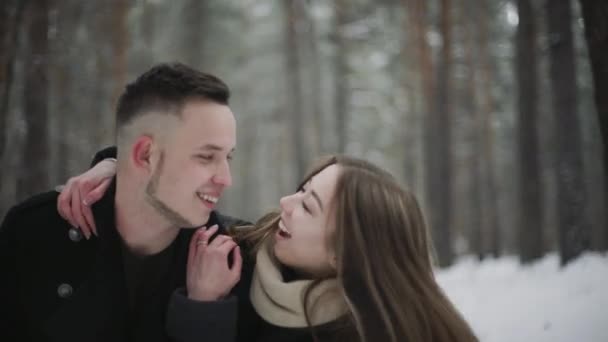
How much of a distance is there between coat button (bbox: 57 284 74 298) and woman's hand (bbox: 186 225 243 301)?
0.58m

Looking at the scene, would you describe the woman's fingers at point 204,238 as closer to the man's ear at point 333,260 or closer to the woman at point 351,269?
the woman at point 351,269

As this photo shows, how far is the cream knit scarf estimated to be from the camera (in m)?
2.36

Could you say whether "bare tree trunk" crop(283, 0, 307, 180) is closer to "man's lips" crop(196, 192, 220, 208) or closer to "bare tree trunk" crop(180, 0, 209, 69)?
"bare tree trunk" crop(180, 0, 209, 69)

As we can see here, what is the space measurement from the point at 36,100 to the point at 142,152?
634 cm

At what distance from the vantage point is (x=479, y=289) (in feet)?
24.4

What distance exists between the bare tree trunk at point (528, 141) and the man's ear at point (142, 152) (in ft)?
28.7

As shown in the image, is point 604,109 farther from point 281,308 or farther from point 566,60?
point 566,60

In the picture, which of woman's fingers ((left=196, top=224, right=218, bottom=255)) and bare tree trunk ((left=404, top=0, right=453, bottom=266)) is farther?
bare tree trunk ((left=404, top=0, right=453, bottom=266))

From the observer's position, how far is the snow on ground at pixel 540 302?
4.14 metres

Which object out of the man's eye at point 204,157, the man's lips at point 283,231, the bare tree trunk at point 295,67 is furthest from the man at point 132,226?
the bare tree trunk at point 295,67

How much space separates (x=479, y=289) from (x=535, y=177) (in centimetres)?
324

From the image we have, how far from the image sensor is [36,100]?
766 cm

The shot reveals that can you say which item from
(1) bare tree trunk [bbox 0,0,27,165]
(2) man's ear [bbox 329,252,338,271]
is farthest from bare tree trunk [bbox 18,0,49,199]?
(2) man's ear [bbox 329,252,338,271]

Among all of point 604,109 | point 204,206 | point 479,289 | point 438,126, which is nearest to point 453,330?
point 204,206
